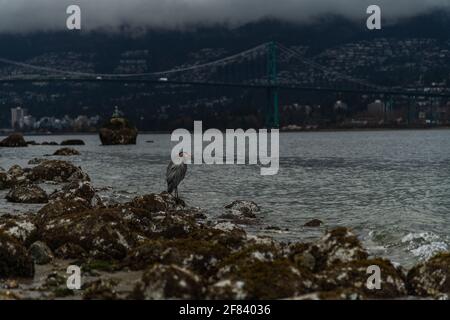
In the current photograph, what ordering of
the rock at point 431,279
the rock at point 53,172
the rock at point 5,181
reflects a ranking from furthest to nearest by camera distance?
the rock at point 53,172
the rock at point 5,181
the rock at point 431,279

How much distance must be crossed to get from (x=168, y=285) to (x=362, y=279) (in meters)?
2.49

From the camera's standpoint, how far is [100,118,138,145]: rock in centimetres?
8331

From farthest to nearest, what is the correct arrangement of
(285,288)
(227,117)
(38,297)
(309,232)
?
(227,117) < (309,232) < (38,297) < (285,288)

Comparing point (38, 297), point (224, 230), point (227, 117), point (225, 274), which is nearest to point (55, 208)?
point (224, 230)

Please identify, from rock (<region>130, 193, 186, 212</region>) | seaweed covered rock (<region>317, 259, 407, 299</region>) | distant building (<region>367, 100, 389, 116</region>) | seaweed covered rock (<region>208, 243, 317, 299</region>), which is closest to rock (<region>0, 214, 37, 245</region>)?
rock (<region>130, 193, 186, 212</region>)

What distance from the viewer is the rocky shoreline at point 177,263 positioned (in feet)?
24.1

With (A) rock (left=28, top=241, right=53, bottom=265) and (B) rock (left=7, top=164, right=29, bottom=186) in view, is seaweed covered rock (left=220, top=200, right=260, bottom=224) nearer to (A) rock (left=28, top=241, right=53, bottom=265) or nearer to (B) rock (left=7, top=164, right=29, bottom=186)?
(A) rock (left=28, top=241, right=53, bottom=265)

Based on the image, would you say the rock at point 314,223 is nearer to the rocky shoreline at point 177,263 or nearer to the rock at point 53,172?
the rocky shoreline at point 177,263

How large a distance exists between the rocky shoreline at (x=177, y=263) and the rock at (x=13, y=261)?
1 centimetres

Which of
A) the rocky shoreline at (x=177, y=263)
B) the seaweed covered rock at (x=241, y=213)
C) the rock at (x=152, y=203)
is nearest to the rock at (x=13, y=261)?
the rocky shoreline at (x=177, y=263)

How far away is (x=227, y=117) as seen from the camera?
547 feet

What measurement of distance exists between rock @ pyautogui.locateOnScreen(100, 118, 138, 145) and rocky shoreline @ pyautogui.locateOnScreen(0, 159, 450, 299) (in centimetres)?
7093

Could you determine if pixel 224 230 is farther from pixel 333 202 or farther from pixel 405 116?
pixel 405 116
